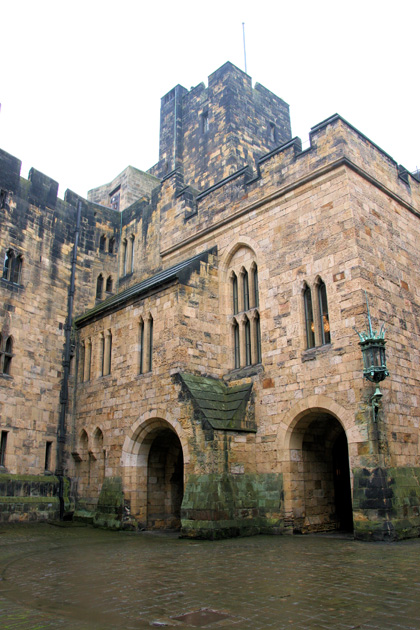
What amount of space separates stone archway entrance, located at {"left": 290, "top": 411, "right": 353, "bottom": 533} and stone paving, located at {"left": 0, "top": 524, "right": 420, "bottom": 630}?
1.95 m

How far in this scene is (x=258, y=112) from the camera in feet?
80.3

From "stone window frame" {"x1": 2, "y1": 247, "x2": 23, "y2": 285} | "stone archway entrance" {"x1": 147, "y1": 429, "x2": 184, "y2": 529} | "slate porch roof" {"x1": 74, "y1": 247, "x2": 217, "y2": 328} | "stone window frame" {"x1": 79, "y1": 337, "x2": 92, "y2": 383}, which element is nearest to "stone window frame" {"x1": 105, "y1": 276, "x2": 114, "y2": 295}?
"slate porch roof" {"x1": 74, "y1": 247, "x2": 217, "y2": 328}

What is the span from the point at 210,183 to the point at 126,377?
10.4 metres

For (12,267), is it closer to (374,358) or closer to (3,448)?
(3,448)

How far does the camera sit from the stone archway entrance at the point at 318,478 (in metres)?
13.0

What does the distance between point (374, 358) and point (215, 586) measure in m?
6.31

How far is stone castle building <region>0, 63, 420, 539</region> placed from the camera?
1240 centimetres

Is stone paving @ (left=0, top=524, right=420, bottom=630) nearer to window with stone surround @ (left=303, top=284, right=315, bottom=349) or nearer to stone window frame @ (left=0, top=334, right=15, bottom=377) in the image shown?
window with stone surround @ (left=303, top=284, right=315, bottom=349)

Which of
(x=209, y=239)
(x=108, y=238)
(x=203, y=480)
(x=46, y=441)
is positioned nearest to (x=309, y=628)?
(x=203, y=480)

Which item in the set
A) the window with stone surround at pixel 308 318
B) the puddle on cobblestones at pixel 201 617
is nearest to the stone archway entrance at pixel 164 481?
the window with stone surround at pixel 308 318

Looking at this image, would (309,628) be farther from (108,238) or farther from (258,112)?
(258,112)

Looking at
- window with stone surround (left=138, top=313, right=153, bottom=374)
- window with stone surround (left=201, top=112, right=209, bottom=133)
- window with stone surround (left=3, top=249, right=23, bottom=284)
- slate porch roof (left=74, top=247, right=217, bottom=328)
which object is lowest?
window with stone surround (left=138, top=313, right=153, bottom=374)

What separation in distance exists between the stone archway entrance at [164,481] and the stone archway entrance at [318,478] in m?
4.11

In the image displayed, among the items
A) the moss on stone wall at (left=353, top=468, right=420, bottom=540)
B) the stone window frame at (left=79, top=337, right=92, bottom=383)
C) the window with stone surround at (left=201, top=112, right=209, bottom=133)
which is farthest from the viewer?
the window with stone surround at (left=201, top=112, right=209, bottom=133)
